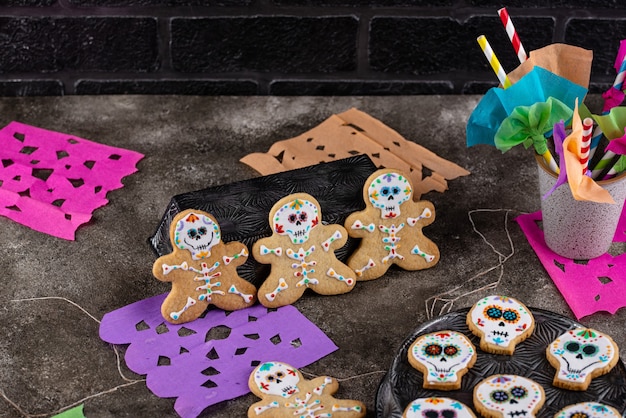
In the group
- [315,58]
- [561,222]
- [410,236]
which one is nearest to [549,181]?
[561,222]

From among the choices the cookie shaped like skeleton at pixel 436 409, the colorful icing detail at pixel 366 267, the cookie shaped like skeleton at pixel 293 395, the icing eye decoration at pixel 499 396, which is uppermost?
the icing eye decoration at pixel 499 396

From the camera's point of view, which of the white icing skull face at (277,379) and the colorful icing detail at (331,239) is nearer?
the white icing skull face at (277,379)

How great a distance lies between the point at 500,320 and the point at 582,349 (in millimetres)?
104

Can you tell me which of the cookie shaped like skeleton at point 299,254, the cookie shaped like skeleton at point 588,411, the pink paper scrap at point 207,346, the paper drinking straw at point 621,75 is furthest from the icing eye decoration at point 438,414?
the paper drinking straw at point 621,75

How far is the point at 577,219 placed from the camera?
1.43 m

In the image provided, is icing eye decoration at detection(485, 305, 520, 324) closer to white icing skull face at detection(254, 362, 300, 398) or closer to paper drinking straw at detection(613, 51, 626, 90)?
white icing skull face at detection(254, 362, 300, 398)

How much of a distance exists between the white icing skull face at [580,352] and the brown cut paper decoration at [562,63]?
1.34ft

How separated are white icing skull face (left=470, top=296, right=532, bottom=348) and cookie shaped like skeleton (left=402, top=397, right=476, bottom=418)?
122 millimetres

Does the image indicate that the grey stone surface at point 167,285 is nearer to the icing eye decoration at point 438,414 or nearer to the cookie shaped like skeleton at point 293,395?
the cookie shaped like skeleton at point 293,395

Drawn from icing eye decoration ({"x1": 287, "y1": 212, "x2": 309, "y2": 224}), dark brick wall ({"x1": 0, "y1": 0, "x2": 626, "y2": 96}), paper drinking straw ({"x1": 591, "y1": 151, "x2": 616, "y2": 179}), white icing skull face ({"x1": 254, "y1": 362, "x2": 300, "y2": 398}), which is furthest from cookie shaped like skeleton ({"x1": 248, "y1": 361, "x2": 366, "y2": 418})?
dark brick wall ({"x1": 0, "y1": 0, "x2": 626, "y2": 96})

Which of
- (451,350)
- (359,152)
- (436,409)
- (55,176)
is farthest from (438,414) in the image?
(55,176)

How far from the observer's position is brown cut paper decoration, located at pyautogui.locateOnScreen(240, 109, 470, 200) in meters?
1.68

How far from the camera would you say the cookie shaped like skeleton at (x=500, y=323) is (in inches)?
46.5

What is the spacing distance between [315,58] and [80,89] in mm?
481
